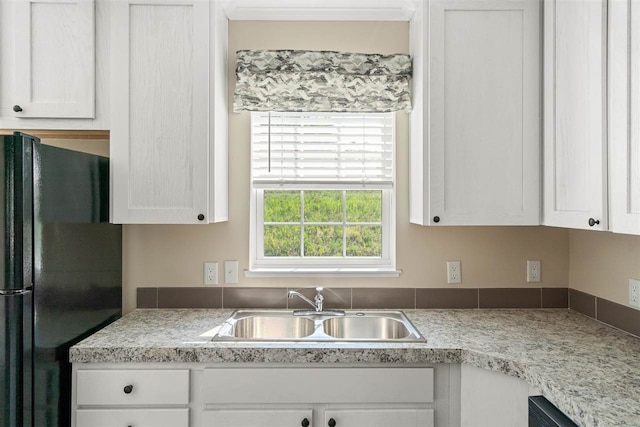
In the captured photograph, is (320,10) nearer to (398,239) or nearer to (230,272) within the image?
(398,239)

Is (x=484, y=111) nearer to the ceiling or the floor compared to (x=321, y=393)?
nearer to the ceiling

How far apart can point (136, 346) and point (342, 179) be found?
4.18ft

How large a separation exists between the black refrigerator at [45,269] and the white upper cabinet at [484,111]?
58.5 inches

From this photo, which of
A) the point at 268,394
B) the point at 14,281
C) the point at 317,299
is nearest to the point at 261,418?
the point at 268,394

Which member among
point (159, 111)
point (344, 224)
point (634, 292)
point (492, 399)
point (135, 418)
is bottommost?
point (135, 418)

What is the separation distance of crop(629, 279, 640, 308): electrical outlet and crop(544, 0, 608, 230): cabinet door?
39 cm

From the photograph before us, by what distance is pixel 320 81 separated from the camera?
2.26 m

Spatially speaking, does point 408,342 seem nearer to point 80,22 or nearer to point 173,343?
point 173,343

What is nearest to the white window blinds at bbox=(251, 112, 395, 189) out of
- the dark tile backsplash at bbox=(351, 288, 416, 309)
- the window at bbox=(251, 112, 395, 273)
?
the window at bbox=(251, 112, 395, 273)

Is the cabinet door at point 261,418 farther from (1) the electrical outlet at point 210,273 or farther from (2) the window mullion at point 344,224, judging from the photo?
(2) the window mullion at point 344,224

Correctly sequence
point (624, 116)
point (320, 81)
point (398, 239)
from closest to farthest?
point (624, 116)
point (320, 81)
point (398, 239)

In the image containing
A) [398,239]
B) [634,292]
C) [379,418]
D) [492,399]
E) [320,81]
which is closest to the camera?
[492,399]

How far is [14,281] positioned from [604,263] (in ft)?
7.86

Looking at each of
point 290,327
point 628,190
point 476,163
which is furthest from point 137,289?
point 628,190
